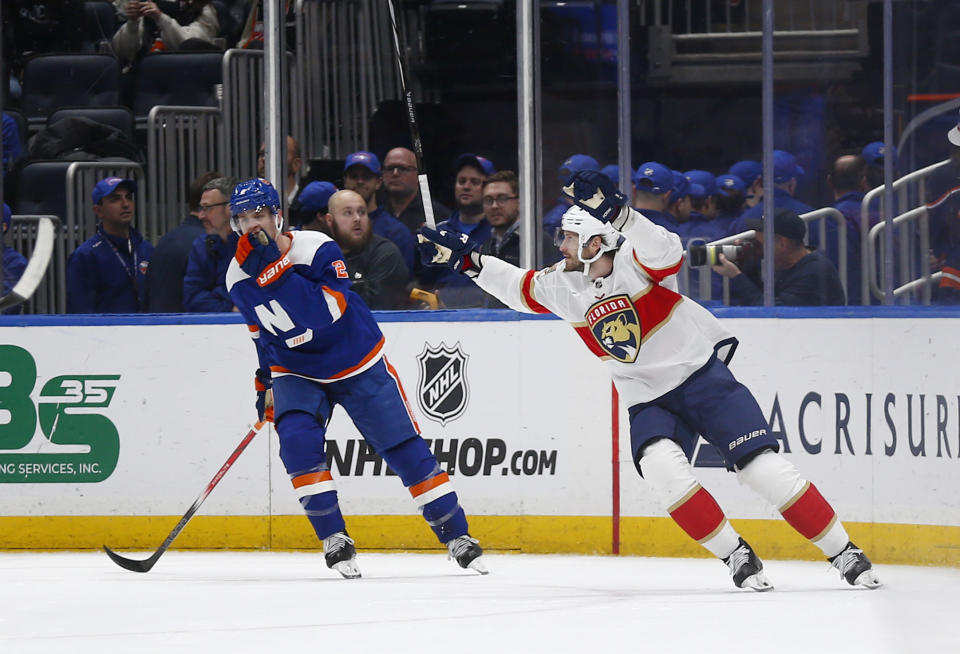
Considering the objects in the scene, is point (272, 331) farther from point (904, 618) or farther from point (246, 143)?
point (904, 618)

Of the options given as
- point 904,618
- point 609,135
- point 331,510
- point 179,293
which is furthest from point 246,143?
point 904,618

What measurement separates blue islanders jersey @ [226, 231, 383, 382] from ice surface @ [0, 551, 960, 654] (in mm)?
694

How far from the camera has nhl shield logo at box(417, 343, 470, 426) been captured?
5621 millimetres

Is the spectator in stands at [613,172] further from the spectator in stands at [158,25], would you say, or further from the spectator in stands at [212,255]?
the spectator in stands at [158,25]

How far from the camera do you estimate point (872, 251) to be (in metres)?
5.49

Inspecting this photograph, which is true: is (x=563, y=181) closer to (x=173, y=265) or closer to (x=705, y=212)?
(x=705, y=212)

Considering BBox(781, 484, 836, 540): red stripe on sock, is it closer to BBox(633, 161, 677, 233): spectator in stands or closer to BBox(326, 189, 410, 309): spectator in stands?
BBox(633, 161, 677, 233): spectator in stands

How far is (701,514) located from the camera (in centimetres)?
445

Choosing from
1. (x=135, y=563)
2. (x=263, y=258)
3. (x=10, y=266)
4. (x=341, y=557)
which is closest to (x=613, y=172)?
(x=263, y=258)

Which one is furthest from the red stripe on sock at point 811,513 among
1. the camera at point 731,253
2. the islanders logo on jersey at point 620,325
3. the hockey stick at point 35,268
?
the hockey stick at point 35,268

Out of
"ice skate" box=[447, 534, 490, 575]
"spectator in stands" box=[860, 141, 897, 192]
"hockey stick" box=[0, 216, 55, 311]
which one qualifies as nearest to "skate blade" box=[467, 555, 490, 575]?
"ice skate" box=[447, 534, 490, 575]

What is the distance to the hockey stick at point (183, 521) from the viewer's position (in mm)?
5184

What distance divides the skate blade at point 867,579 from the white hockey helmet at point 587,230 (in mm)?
1203

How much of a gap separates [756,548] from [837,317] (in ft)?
2.77
